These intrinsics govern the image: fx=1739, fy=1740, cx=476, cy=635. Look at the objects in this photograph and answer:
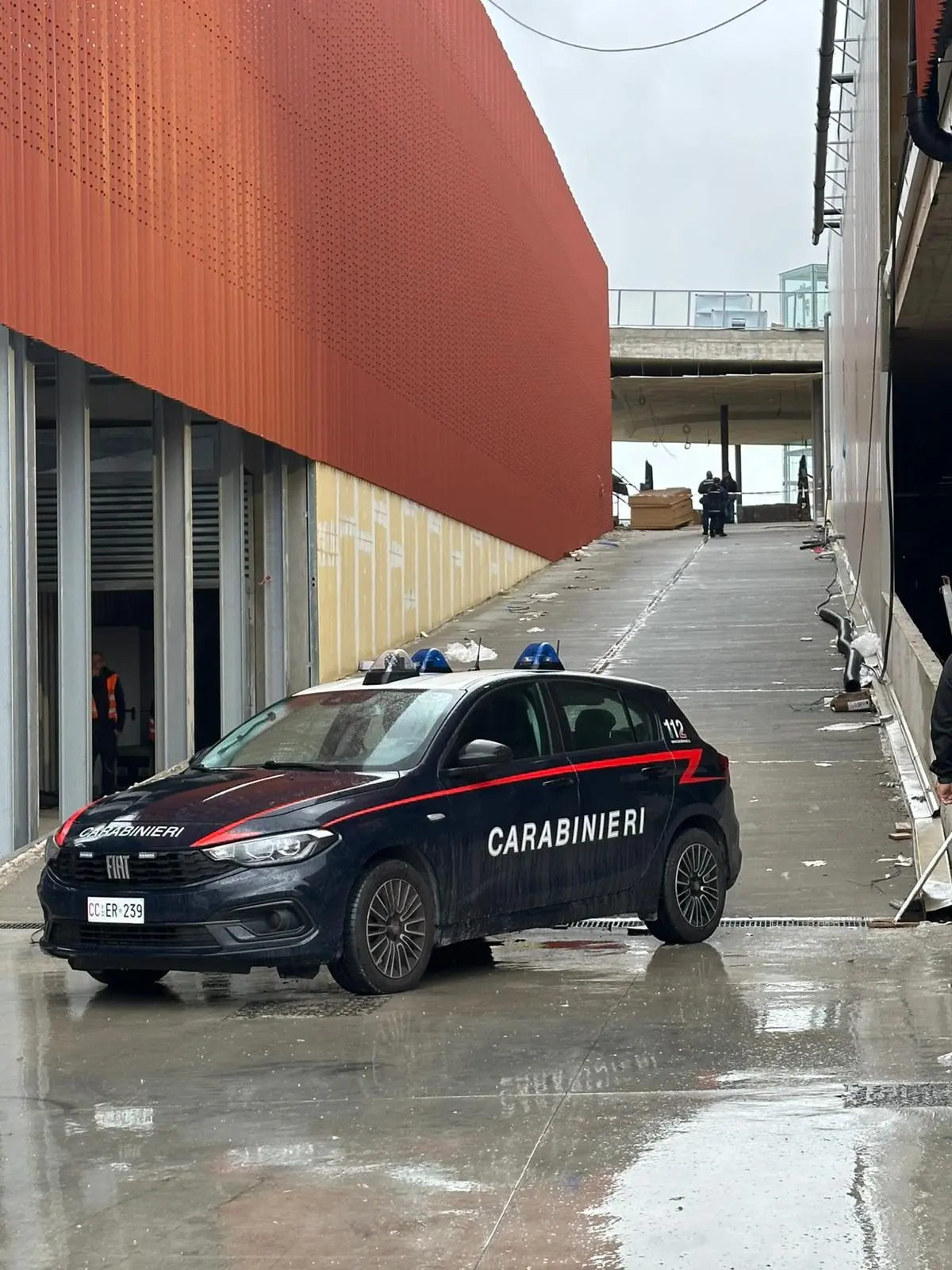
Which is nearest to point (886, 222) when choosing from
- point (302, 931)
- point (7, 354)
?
point (7, 354)

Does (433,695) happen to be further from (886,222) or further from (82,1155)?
(886,222)

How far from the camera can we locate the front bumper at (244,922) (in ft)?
26.0

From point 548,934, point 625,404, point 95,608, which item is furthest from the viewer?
point 625,404

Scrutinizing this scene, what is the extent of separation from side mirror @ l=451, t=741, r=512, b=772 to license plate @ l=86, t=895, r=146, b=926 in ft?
5.66

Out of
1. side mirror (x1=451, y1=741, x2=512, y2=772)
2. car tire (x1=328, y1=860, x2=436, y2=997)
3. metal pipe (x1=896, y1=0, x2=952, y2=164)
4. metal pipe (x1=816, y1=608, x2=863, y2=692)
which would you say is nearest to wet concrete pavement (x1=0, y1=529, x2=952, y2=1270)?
car tire (x1=328, y1=860, x2=436, y2=997)

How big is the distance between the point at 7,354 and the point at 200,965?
713cm

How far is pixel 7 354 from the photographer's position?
535 inches

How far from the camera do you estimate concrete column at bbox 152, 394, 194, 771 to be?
58.3ft

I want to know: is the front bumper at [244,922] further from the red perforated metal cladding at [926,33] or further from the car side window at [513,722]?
the red perforated metal cladding at [926,33]

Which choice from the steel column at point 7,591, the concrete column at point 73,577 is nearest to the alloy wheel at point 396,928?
the steel column at point 7,591

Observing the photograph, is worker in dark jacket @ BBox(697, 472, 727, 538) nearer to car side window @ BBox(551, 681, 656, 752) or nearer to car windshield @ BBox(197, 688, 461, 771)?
car side window @ BBox(551, 681, 656, 752)

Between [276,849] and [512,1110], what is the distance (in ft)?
8.06

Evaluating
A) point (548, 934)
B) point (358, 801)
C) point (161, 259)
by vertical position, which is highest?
point (161, 259)

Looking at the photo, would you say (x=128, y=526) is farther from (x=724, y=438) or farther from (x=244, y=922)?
(x=724, y=438)
